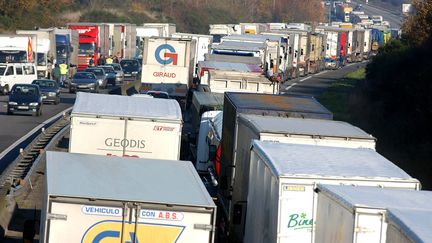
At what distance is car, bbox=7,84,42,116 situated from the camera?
45031 mm

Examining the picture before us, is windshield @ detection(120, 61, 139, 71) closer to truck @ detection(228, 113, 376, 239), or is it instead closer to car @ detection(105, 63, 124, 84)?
car @ detection(105, 63, 124, 84)

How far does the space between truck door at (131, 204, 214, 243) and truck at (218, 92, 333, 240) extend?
6096mm

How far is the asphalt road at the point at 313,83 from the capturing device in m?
69.4

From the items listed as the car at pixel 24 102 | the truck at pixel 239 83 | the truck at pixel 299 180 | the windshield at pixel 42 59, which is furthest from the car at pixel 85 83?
the truck at pixel 299 180

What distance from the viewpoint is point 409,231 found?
9.41 metres

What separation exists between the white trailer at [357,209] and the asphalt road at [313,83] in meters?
53.6

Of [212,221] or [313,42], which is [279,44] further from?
[212,221]

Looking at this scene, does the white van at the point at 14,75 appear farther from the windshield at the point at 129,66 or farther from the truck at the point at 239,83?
the truck at the point at 239,83

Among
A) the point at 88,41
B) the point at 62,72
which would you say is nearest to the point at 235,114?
the point at 62,72

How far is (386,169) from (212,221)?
2644 mm

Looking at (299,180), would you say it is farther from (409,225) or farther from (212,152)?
(212,152)

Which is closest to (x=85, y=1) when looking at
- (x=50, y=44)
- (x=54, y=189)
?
(x=50, y=44)

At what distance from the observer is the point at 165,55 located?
46.2 metres

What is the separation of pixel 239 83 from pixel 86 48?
42.7m
